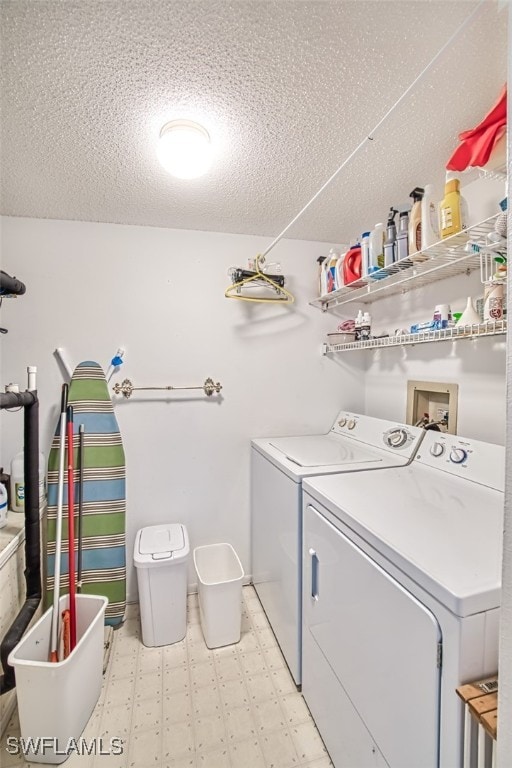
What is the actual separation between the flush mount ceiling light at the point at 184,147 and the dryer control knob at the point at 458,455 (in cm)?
164

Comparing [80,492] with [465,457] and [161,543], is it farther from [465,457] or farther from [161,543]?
[465,457]

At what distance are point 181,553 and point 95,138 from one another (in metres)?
2.03

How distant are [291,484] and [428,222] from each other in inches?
50.6

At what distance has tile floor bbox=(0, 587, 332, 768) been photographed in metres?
1.33

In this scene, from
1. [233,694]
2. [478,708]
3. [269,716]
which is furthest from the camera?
[233,694]

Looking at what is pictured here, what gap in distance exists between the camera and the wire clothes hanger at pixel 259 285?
213cm

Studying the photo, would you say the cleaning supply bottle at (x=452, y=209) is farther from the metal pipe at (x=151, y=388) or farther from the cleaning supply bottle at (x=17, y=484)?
the cleaning supply bottle at (x=17, y=484)

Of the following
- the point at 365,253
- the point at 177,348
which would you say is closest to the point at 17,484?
the point at 177,348

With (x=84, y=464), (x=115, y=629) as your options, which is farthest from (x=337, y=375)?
(x=115, y=629)

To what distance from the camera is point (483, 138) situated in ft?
3.59

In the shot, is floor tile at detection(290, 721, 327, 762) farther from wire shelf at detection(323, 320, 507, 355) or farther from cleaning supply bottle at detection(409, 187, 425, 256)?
cleaning supply bottle at detection(409, 187, 425, 256)

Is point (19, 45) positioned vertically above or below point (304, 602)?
above

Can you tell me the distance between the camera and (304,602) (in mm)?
1499

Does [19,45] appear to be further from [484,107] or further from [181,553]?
[181,553]
